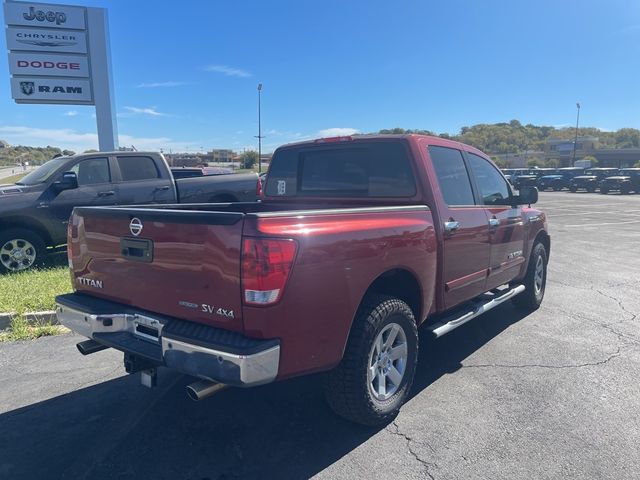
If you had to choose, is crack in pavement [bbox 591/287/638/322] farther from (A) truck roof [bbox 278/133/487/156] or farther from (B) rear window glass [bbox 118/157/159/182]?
(B) rear window glass [bbox 118/157/159/182]

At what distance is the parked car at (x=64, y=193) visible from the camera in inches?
291

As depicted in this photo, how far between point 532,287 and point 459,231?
7.87 feet

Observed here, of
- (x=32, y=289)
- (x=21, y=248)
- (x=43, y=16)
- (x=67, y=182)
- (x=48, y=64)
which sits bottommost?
(x=32, y=289)

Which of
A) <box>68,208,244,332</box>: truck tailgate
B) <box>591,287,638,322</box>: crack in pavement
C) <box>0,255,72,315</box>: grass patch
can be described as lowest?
<box>591,287,638,322</box>: crack in pavement

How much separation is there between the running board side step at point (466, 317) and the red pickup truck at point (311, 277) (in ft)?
0.07

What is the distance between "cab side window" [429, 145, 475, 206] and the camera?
4152mm

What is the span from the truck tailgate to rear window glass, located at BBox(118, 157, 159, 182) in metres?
5.42

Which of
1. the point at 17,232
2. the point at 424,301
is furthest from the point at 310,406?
the point at 17,232

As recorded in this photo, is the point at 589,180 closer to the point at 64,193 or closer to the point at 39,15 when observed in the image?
the point at 39,15

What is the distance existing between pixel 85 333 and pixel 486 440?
271cm

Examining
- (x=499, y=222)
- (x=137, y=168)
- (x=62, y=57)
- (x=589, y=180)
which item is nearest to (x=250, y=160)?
(x=589, y=180)

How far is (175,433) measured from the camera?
10.7ft

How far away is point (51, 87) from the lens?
14984 millimetres

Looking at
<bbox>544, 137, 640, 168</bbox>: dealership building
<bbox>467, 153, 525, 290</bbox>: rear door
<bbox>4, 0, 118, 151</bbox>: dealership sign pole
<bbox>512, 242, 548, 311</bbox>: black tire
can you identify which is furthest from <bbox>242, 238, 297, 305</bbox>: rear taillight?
<bbox>544, 137, 640, 168</bbox>: dealership building
